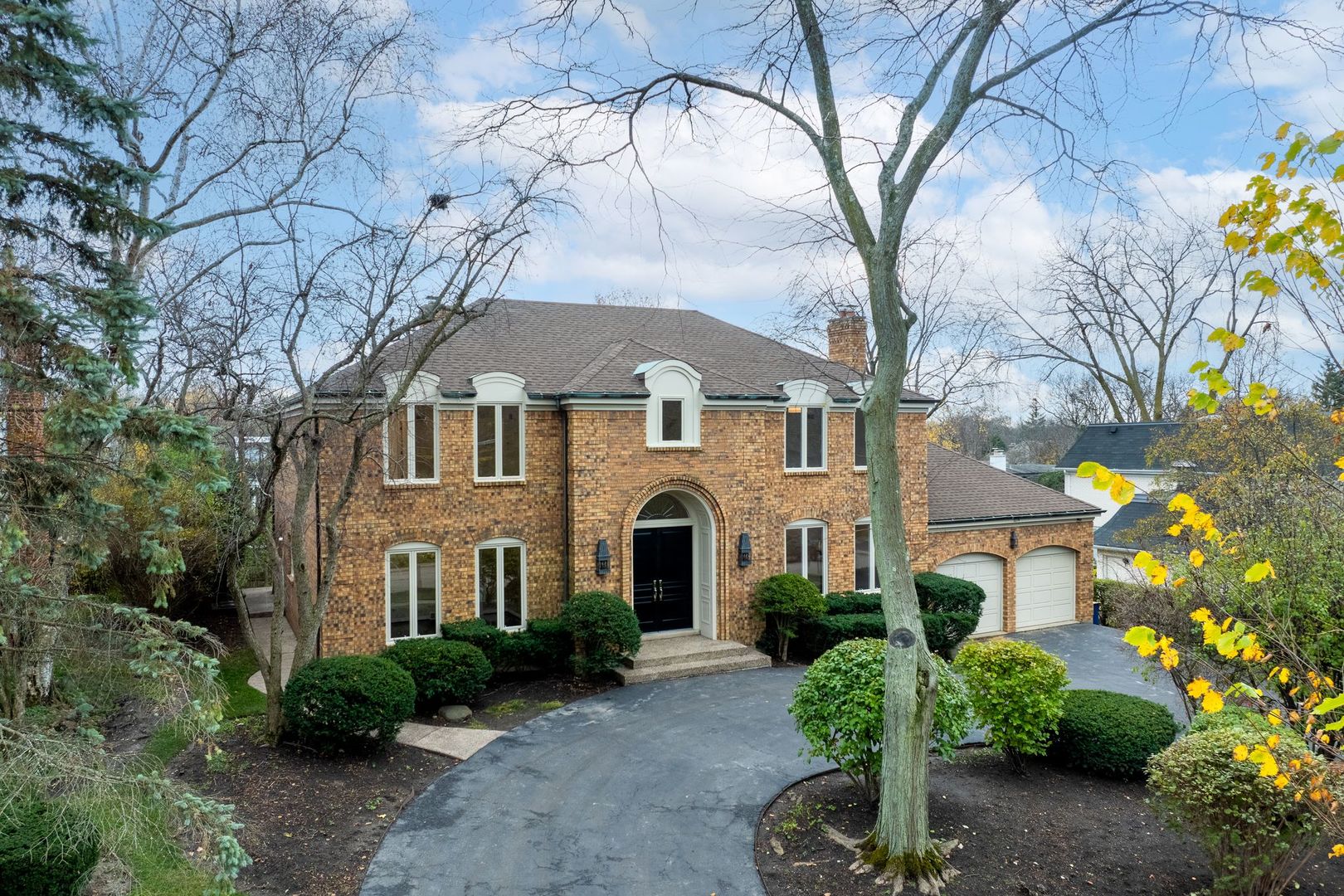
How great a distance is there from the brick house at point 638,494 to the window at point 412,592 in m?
0.03

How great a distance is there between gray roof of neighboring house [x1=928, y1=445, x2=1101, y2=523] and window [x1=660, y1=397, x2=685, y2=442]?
22.2 ft

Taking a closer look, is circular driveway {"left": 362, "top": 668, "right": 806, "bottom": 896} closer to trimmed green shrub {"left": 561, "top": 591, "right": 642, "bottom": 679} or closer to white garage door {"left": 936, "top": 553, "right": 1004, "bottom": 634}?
trimmed green shrub {"left": 561, "top": 591, "right": 642, "bottom": 679}

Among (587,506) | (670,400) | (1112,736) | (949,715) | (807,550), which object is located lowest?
(1112,736)

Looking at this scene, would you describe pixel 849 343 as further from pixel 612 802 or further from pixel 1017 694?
pixel 612 802

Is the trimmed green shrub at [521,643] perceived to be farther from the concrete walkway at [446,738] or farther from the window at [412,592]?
the concrete walkway at [446,738]

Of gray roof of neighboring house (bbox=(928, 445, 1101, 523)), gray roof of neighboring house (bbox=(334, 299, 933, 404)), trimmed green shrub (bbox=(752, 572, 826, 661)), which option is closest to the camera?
gray roof of neighboring house (bbox=(334, 299, 933, 404))

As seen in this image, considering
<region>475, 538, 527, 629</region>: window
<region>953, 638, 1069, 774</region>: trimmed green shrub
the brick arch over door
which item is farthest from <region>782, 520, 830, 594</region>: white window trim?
Result: <region>953, 638, 1069, 774</region>: trimmed green shrub

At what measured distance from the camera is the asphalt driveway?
7.98m

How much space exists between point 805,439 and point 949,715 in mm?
9590

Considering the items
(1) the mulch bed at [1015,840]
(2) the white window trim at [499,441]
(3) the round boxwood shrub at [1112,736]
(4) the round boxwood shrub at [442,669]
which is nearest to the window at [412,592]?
(4) the round boxwood shrub at [442,669]

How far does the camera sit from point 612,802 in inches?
385

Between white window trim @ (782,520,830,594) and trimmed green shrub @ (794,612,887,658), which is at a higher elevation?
white window trim @ (782,520,830,594)

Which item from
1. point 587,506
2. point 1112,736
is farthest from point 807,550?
point 1112,736

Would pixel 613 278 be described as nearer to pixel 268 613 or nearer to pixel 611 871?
pixel 268 613
